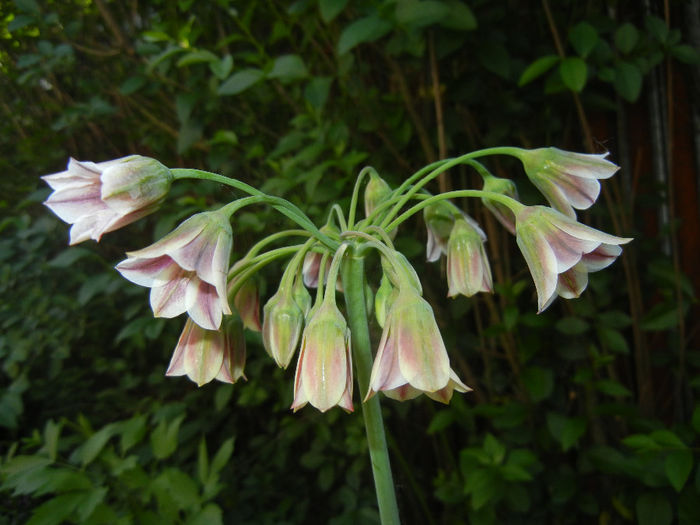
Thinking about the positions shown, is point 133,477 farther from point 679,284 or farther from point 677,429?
point 679,284

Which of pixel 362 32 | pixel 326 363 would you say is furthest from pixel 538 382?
pixel 326 363

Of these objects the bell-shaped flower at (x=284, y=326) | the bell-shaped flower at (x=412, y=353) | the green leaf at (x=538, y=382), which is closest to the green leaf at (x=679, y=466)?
the green leaf at (x=538, y=382)

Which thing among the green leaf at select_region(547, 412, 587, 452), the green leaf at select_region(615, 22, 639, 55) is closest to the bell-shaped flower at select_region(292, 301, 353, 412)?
the green leaf at select_region(547, 412, 587, 452)

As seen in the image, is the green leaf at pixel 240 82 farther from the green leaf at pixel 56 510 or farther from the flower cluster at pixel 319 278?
the green leaf at pixel 56 510

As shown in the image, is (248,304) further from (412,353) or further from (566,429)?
(566,429)

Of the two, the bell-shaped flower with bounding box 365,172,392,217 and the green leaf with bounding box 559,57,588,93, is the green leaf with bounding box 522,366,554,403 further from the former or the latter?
the bell-shaped flower with bounding box 365,172,392,217
